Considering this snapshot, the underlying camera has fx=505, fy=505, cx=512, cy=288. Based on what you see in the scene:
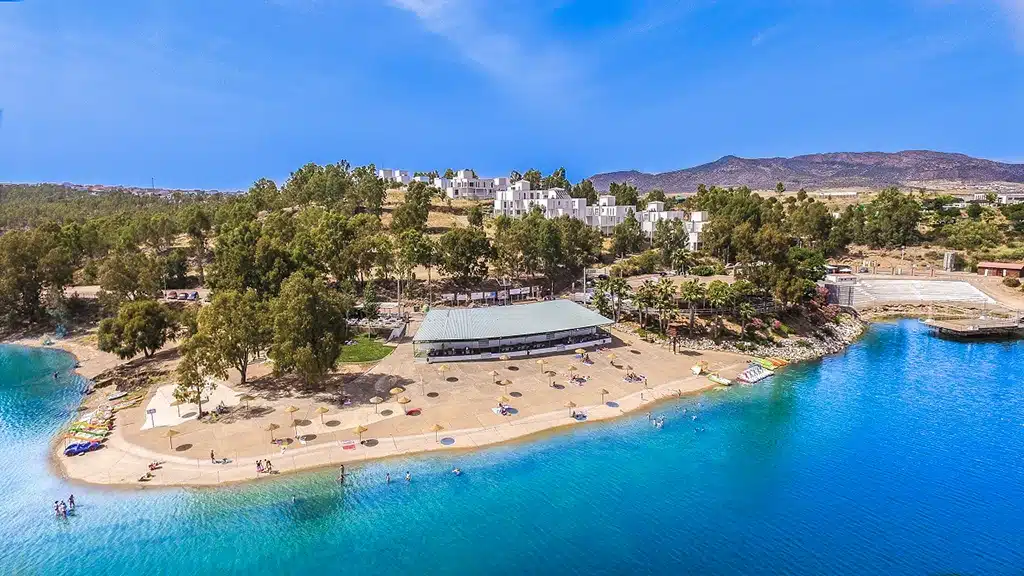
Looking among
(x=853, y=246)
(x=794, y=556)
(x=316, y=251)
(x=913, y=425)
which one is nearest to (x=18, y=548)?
(x=794, y=556)

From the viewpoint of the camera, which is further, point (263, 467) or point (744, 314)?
Answer: point (744, 314)

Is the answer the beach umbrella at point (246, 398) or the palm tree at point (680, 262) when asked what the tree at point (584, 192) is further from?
the beach umbrella at point (246, 398)

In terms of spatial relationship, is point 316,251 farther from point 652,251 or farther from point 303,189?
point 652,251

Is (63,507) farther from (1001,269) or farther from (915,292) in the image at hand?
(1001,269)

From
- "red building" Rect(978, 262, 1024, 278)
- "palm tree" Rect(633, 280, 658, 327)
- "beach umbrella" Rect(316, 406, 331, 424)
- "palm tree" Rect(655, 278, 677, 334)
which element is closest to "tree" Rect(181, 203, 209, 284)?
"beach umbrella" Rect(316, 406, 331, 424)

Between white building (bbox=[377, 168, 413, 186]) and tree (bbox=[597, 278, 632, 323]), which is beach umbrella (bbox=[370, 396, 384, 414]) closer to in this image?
tree (bbox=[597, 278, 632, 323])

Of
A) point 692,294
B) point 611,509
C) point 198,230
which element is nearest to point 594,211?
point 692,294
